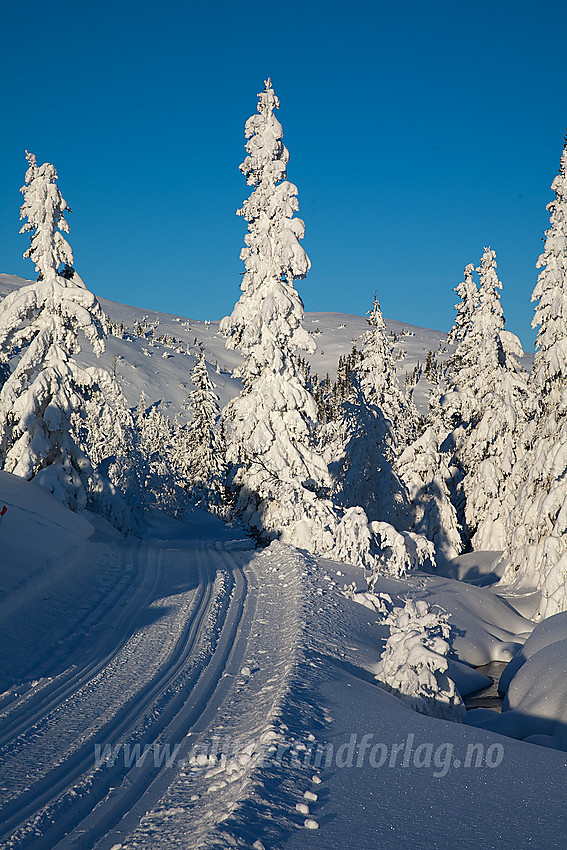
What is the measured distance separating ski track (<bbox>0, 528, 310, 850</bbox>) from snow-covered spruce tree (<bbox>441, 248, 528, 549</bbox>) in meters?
17.2

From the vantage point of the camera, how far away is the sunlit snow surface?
18.5ft

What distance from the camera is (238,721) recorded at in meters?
7.94

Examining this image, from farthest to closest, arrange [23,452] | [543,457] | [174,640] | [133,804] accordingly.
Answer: [543,457] → [23,452] → [174,640] → [133,804]

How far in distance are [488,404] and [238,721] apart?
24.2 metres

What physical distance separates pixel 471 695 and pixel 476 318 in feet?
66.1

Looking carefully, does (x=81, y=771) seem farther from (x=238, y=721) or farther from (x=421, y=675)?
(x=421, y=675)

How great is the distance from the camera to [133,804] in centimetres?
620

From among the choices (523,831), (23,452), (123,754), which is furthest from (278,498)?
(523,831)

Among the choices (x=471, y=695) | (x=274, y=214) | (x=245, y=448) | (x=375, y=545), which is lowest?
(x=471, y=695)

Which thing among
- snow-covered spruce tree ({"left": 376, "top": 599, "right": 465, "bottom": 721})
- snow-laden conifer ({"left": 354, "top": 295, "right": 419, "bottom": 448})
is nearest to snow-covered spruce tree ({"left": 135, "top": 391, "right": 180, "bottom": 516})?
snow-laden conifer ({"left": 354, "top": 295, "right": 419, "bottom": 448})

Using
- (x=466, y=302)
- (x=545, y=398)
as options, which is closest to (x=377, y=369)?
(x=466, y=302)

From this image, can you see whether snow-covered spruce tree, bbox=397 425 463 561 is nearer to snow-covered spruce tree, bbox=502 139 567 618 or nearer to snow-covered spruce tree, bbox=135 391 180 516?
snow-covered spruce tree, bbox=502 139 567 618

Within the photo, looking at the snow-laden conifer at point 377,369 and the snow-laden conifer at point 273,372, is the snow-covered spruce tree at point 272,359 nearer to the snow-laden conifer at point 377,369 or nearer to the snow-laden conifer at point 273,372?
the snow-laden conifer at point 273,372

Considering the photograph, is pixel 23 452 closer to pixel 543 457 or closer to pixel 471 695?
pixel 471 695
